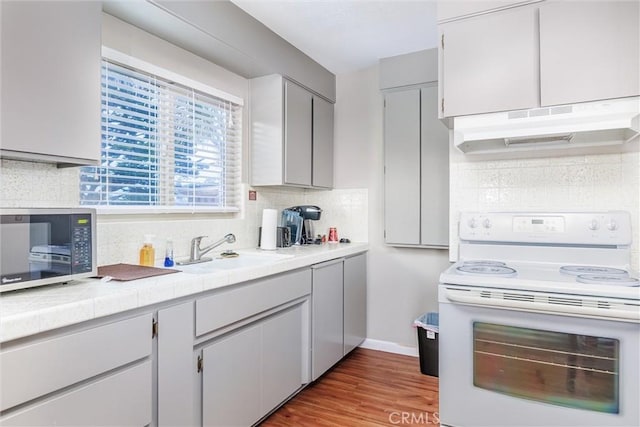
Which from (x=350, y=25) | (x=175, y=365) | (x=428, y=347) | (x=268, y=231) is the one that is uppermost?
(x=350, y=25)

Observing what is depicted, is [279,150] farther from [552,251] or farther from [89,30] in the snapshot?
[552,251]

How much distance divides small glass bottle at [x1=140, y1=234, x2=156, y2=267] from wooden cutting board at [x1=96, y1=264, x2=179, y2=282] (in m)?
0.09

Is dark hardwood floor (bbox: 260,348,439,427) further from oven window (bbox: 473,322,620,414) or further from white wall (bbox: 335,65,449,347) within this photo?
oven window (bbox: 473,322,620,414)

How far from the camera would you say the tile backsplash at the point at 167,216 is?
1540 mm

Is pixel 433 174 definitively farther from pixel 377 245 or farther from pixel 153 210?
pixel 153 210

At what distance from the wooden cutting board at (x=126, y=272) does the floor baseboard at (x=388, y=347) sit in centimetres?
210

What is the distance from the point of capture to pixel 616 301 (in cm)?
153

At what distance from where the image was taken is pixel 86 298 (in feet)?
3.92

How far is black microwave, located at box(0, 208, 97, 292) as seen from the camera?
1.19m

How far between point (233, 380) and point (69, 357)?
2.73 feet

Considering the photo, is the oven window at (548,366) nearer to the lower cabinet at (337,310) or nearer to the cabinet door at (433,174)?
the lower cabinet at (337,310)

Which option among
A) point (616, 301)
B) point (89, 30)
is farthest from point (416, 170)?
point (89, 30)

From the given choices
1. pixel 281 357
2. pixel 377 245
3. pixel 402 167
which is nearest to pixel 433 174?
pixel 402 167

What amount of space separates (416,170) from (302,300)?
4.59 feet
